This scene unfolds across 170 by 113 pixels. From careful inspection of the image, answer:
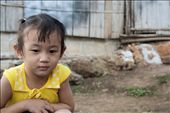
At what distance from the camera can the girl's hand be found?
2471 millimetres

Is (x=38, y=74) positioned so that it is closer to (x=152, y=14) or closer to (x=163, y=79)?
(x=163, y=79)

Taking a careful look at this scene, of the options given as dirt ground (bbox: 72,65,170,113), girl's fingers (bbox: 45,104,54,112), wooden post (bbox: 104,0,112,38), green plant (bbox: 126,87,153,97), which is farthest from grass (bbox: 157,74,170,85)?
girl's fingers (bbox: 45,104,54,112)

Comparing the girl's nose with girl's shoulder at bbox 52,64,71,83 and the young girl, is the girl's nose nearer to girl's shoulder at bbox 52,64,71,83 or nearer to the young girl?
the young girl

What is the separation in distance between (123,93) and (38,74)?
389 centimetres

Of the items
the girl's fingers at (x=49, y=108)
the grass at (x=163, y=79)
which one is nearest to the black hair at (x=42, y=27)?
the girl's fingers at (x=49, y=108)

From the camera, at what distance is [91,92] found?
6367mm

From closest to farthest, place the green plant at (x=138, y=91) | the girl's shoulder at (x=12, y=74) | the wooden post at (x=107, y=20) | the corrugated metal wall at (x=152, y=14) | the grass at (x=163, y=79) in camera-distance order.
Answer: the girl's shoulder at (x=12, y=74), the green plant at (x=138, y=91), the grass at (x=163, y=79), the wooden post at (x=107, y=20), the corrugated metal wall at (x=152, y=14)

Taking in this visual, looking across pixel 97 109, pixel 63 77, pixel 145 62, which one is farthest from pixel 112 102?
pixel 63 77

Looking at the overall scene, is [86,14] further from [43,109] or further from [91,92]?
[43,109]

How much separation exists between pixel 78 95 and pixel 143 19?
2.66m

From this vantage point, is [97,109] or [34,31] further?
[97,109]

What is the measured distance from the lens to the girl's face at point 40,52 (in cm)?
239

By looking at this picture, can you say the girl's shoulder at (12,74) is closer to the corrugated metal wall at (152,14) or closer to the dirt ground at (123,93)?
the dirt ground at (123,93)

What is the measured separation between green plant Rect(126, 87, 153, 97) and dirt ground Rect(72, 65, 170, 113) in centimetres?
6
